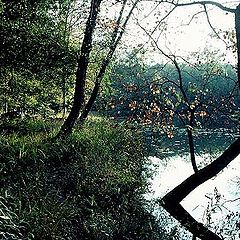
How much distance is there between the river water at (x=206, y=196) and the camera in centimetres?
689

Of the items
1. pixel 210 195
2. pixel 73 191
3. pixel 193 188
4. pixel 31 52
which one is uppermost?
pixel 31 52

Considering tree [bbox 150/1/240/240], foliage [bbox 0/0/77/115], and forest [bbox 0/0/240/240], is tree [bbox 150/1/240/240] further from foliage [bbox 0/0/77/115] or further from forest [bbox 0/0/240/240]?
foliage [bbox 0/0/77/115]

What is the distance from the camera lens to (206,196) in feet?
23.0

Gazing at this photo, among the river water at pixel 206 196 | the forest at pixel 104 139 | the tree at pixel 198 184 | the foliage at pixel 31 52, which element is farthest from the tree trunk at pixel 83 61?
the tree at pixel 198 184

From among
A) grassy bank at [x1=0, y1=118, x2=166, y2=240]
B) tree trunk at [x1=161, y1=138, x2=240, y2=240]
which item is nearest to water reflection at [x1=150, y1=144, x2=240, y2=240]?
tree trunk at [x1=161, y1=138, x2=240, y2=240]

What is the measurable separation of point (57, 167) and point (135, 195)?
1.59 meters

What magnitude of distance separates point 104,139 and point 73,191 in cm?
390

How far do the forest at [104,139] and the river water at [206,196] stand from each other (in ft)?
0.11

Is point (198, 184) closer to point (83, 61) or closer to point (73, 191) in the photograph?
point (73, 191)

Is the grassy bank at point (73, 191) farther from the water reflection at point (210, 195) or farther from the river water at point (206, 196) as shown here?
the water reflection at point (210, 195)

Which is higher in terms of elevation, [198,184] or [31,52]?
[31,52]

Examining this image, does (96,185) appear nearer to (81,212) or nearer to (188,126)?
(81,212)

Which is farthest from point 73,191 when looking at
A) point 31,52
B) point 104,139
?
point 31,52

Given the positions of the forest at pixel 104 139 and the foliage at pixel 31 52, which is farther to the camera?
the foliage at pixel 31 52
